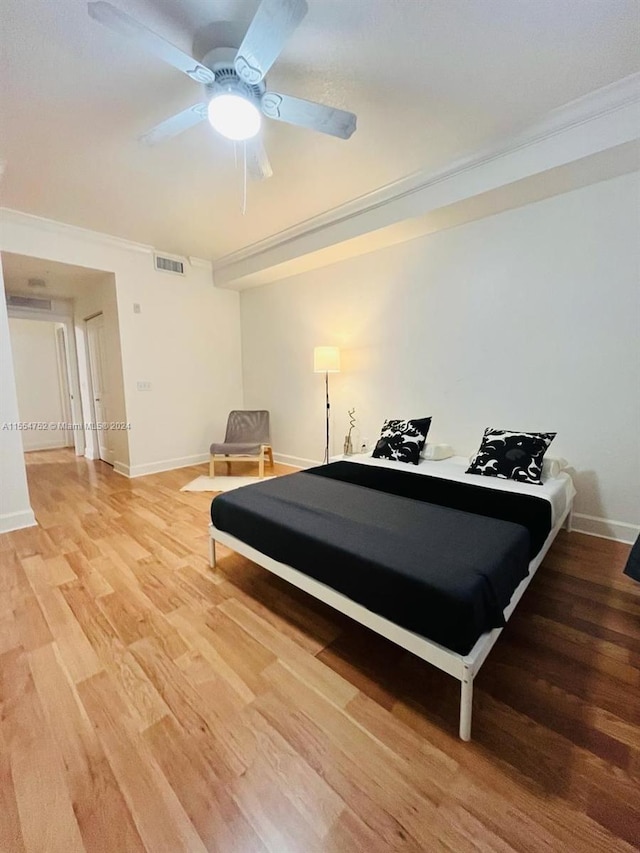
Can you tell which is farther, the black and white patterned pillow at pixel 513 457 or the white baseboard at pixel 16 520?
the white baseboard at pixel 16 520

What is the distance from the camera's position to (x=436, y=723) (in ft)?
4.11

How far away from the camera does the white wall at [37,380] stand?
19.7ft

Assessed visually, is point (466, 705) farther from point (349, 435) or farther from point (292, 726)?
point (349, 435)

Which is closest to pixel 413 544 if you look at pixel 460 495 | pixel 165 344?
pixel 460 495

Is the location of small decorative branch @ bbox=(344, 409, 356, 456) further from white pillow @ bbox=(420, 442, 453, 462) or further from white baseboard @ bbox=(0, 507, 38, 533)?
white baseboard @ bbox=(0, 507, 38, 533)

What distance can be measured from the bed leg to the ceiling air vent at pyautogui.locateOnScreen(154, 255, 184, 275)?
4.95 meters

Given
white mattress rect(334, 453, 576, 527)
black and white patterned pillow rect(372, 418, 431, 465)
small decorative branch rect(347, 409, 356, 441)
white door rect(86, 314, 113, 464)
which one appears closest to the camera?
white mattress rect(334, 453, 576, 527)

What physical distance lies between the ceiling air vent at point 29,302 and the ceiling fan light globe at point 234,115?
15.9 ft

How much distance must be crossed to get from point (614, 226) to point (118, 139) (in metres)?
3.37

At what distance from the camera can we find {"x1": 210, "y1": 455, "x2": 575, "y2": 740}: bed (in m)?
1.23

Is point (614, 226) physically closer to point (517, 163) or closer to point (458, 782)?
point (517, 163)

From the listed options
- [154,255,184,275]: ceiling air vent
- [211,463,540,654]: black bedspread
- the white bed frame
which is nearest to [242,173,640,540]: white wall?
the white bed frame

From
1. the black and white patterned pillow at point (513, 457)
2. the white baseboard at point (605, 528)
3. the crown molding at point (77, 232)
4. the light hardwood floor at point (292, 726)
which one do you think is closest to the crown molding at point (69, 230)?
the crown molding at point (77, 232)

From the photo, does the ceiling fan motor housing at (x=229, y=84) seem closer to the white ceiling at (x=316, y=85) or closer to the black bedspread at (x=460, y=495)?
the white ceiling at (x=316, y=85)
